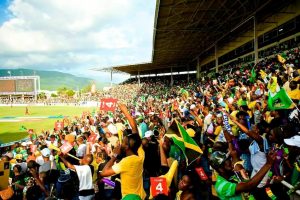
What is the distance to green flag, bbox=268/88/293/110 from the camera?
566 cm

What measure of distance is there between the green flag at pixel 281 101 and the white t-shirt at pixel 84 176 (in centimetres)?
403

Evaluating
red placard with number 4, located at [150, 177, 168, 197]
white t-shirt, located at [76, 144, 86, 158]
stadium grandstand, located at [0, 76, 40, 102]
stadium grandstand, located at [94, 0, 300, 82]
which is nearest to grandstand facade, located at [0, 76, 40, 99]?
stadium grandstand, located at [0, 76, 40, 102]

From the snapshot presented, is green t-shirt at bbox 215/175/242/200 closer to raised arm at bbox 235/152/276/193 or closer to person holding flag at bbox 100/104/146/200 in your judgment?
raised arm at bbox 235/152/276/193

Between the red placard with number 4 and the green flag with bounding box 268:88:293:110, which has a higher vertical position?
the green flag with bounding box 268:88:293:110

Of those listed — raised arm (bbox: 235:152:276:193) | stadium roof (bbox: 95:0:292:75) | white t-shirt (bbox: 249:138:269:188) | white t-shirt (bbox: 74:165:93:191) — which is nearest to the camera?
raised arm (bbox: 235:152:276:193)

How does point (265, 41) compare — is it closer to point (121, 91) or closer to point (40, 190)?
point (40, 190)

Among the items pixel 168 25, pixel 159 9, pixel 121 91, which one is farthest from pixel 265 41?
pixel 121 91

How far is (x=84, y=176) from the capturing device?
201 inches

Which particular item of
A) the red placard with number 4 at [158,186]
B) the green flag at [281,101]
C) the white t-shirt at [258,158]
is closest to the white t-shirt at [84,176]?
the red placard with number 4 at [158,186]

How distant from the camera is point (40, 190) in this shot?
539 centimetres

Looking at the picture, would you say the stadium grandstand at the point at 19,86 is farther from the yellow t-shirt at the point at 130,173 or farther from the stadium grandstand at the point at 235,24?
the yellow t-shirt at the point at 130,173

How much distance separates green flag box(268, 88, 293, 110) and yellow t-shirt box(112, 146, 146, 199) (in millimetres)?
3394

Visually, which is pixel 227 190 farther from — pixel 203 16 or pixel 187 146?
pixel 203 16

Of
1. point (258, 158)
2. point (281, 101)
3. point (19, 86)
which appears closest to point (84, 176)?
Result: point (258, 158)
